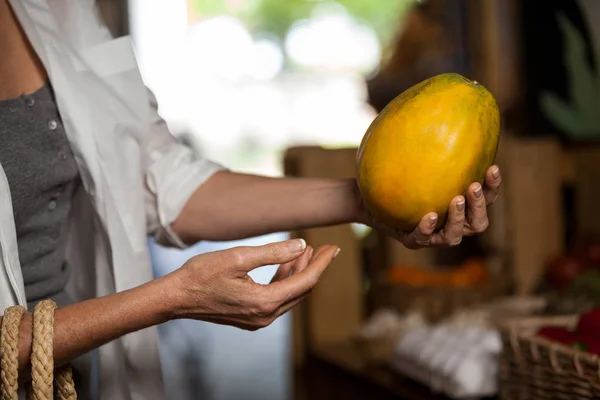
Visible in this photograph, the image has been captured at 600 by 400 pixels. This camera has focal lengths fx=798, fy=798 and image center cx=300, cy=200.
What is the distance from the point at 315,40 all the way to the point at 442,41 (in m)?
5.14

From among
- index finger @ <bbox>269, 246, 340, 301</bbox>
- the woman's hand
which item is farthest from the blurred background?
index finger @ <bbox>269, 246, 340, 301</bbox>

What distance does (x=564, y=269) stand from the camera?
6.14 feet

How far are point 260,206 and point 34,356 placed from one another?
1.38ft

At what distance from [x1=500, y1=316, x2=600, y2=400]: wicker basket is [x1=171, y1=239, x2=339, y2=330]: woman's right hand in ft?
1.36

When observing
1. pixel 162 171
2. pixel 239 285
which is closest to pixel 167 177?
pixel 162 171

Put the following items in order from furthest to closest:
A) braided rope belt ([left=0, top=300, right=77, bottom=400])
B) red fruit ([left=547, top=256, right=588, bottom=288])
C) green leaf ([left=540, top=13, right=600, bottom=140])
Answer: green leaf ([left=540, top=13, right=600, bottom=140]), red fruit ([left=547, top=256, right=588, bottom=288]), braided rope belt ([left=0, top=300, right=77, bottom=400])

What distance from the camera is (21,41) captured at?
3.68 feet

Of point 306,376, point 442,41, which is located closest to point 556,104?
point 442,41

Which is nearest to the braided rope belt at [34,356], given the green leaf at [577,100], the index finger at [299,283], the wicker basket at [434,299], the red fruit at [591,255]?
the index finger at [299,283]

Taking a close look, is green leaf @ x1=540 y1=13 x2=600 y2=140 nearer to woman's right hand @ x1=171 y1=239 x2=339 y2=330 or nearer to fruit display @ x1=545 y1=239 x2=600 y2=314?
fruit display @ x1=545 y1=239 x2=600 y2=314

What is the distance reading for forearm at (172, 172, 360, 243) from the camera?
44.1 inches

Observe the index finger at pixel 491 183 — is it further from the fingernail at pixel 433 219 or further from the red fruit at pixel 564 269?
the red fruit at pixel 564 269

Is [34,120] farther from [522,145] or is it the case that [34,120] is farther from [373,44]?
[373,44]

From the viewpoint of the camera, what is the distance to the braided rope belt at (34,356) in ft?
2.65
